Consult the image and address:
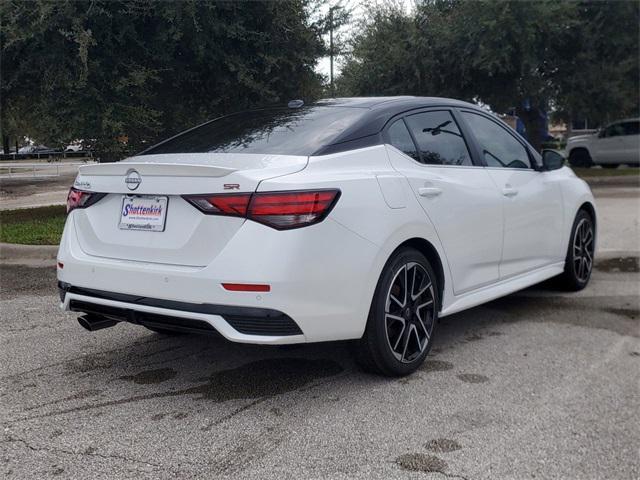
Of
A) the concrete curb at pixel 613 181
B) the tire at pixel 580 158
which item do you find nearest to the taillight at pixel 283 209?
the concrete curb at pixel 613 181

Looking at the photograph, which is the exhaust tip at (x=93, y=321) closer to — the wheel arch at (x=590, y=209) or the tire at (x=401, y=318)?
the tire at (x=401, y=318)

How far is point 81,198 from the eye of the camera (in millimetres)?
3957

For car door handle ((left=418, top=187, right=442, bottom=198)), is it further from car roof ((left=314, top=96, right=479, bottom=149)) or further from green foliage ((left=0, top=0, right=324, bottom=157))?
green foliage ((left=0, top=0, right=324, bottom=157))

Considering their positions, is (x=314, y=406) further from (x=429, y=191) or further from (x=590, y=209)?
(x=590, y=209)

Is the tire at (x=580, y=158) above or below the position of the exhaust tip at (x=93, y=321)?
above

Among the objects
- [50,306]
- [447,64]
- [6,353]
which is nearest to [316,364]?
[6,353]

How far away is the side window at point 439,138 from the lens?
441cm

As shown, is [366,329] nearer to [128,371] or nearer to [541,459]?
[541,459]

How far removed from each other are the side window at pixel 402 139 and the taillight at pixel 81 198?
5.69 ft

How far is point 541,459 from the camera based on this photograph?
9.82ft

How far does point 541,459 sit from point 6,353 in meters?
3.25

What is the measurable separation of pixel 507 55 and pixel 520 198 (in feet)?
41.7

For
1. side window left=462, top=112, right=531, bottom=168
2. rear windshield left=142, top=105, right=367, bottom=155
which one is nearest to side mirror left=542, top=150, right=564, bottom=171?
side window left=462, top=112, right=531, bottom=168

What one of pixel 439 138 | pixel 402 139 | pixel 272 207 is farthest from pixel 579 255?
pixel 272 207
